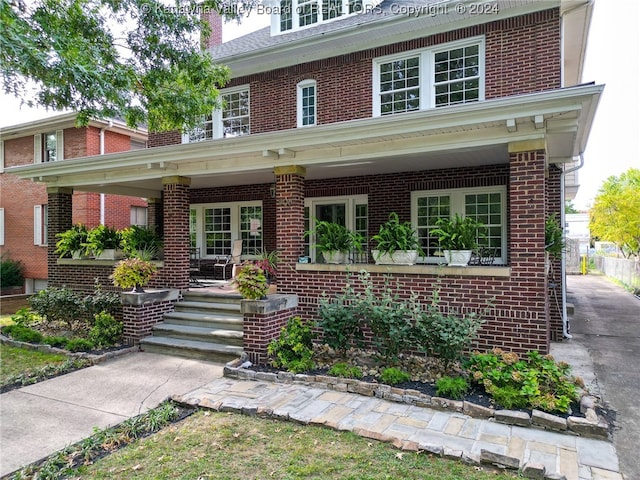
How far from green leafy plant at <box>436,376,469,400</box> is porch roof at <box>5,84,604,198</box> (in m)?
3.31

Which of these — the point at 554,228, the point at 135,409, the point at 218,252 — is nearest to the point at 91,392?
the point at 135,409

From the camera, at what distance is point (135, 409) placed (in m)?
4.92

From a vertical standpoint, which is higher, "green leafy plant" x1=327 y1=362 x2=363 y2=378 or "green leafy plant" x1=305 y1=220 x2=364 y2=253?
"green leafy plant" x1=305 y1=220 x2=364 y2=253

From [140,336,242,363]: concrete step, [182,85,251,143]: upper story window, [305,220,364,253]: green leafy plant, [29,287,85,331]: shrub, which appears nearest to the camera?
[140,336,242,363]: concrete step

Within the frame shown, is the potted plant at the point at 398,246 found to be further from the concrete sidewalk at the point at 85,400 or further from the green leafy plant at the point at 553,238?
the concrete sidewalk at the point at 85,400

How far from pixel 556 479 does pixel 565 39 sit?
31.2ft

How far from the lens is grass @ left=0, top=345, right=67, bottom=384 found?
6363mm

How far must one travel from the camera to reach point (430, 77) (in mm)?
8727

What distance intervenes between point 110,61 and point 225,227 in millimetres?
5915

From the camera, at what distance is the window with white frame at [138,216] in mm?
17328

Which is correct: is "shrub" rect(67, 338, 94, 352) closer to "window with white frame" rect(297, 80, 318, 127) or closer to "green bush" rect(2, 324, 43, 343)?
"green bush" rect(2, 324, 43, 343)

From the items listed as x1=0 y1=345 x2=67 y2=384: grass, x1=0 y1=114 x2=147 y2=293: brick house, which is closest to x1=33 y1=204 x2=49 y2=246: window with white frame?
x1=0 y1=114 x2=147 y2=293: brick house

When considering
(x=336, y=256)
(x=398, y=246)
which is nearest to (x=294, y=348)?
(x=336, y=256)

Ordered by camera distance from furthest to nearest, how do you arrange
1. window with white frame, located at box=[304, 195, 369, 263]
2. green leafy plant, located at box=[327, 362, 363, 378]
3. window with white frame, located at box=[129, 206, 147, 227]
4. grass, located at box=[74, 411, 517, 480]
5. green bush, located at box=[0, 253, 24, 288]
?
window with white frame, located at box=[129, 206, 147, 227] < green bush, located at box=[0, 253, 24, 288] < window with white frame, located at box=[304, 195, 369, 263] < green leafy plant, located at box=[327, 362, 363, 378] < grass, located at box=[74, 411, 517, 480]
